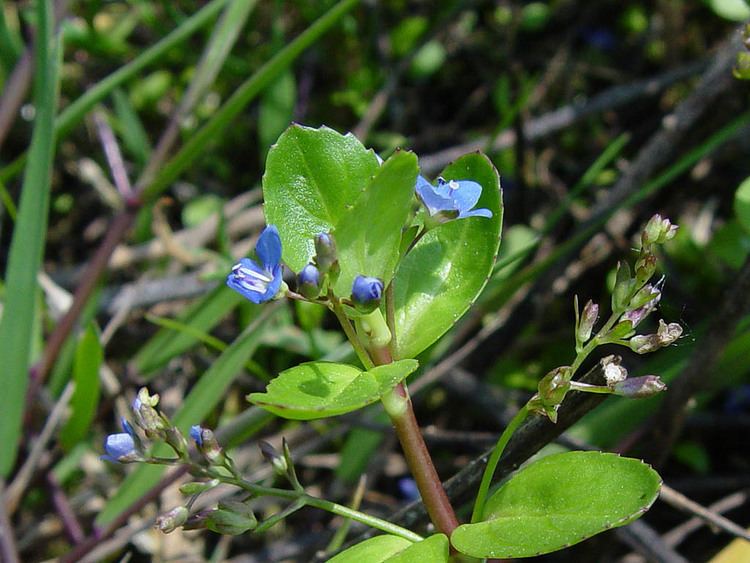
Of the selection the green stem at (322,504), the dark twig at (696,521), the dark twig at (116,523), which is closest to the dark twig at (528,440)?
the green stem at (322,504)

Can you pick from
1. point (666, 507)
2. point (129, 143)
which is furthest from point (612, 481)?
point (129, 143)

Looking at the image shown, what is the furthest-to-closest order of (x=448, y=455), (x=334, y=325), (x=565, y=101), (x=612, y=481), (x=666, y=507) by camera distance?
(x=565, y=101), (x=334, y=325), (x=448, y=455), (x=666, y=507), (x=612, y=481)

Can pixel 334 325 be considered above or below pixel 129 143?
below

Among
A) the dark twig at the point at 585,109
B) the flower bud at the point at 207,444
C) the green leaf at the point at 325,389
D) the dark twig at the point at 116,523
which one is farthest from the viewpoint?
the dark twig at the point at 585,109

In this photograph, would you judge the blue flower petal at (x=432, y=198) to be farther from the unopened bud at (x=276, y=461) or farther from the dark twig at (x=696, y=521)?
the dark twig at (x=696, y=521)

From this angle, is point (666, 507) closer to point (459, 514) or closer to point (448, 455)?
point (448, 455)

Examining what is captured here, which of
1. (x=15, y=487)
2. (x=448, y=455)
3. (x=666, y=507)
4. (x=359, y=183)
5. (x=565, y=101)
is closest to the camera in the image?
(x=359, y=183)

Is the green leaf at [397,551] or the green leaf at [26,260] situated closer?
the green leaf at [397,551]

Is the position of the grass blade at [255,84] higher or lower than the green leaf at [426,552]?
higher

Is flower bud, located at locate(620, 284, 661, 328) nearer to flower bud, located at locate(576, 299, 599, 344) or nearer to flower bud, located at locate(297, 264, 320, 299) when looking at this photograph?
flower bud, located at locate(576, 299, 599, 344)
